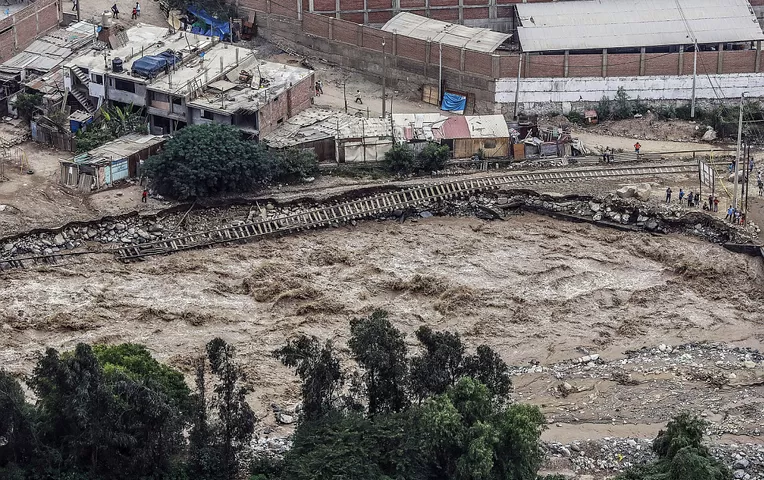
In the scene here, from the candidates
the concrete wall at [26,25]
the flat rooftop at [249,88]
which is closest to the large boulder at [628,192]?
the flat rooftop at [249,88]

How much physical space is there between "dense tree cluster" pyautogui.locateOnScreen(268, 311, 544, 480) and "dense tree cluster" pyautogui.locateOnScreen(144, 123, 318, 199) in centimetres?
1908

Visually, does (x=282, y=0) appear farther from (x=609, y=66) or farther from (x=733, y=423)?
(x=733, y=423)

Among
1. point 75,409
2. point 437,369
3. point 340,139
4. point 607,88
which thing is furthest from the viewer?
point 607,88

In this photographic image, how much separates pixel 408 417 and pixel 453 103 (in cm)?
3210

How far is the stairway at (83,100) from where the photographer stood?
264 ft

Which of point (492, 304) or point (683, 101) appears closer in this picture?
point (492, 304)

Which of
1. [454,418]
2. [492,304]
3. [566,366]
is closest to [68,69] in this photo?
[492,304]

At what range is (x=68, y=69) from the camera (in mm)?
80750

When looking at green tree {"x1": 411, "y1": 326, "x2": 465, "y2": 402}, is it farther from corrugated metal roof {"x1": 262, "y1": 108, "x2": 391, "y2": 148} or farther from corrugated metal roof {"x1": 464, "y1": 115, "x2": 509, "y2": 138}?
corrugated metal roof {"x1": 464, "y1": 115, "x2": 509, "y2": 138}

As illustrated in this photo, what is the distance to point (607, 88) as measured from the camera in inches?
3265

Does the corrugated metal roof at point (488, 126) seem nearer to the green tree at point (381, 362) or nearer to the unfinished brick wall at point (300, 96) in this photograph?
the unfinished brick wall at point (300, 96)

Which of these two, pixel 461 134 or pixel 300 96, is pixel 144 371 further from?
pixel 300 96

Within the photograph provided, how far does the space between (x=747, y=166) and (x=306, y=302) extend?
21.1 m

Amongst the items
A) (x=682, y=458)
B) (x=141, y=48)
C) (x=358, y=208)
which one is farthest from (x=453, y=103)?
(x=682, y=458)
